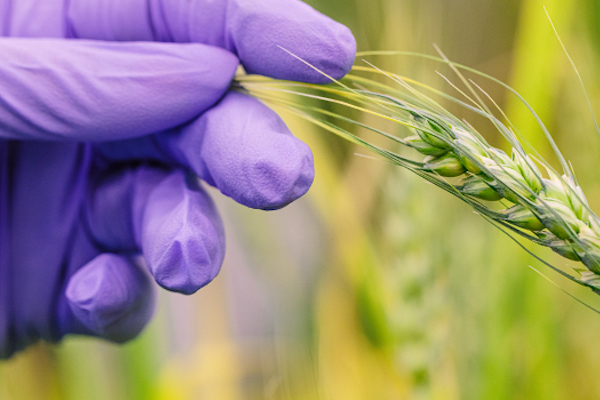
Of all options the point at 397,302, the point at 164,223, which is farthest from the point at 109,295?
the point at 397,302

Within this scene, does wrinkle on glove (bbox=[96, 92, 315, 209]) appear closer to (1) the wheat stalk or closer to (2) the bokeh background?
(1) the wheat stalk

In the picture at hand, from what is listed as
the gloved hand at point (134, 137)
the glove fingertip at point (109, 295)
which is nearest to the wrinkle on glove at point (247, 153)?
the gloved hand at point (134, 137)

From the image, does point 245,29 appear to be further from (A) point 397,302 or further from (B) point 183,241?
(A) point 397,302

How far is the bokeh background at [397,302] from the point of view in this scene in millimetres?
410

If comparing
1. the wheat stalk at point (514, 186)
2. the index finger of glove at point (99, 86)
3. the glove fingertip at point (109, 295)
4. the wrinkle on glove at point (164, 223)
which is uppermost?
the wheat stalk at point (514, 186)

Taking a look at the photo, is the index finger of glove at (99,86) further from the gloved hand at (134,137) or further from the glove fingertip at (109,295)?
the glove fingertip at (109,295)

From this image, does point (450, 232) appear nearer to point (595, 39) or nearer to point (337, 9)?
point (595, 39)

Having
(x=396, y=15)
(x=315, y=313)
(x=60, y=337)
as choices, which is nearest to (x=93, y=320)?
(x=60, y=337)

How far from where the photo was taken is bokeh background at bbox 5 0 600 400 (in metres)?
0.41

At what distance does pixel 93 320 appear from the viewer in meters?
0.29

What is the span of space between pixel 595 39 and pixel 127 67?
52cm

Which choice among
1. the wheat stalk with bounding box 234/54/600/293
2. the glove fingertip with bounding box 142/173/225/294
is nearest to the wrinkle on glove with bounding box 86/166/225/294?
the glove fingertip with bounding box 142/173/225/294

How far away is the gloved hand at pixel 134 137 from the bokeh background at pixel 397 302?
0.50ft

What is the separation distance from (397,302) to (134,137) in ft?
1.19
